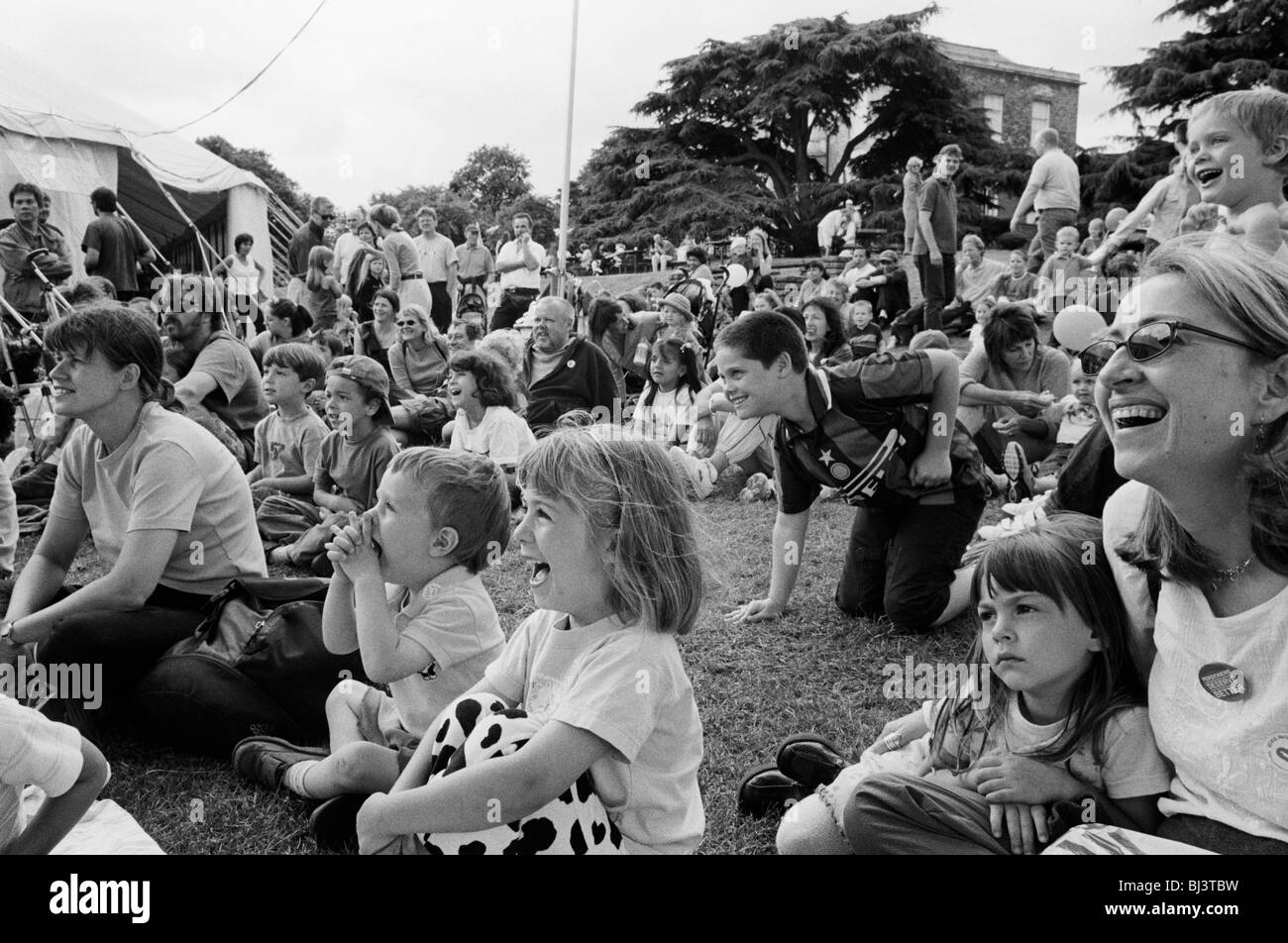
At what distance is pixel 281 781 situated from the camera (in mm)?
2836

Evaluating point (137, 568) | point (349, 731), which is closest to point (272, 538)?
point (137, 568)

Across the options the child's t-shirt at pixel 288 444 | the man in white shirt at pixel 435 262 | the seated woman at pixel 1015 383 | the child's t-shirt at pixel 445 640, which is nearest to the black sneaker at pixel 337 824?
the child's t-shirt at pixel 445 640

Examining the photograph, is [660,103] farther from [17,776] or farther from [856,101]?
[17,776]

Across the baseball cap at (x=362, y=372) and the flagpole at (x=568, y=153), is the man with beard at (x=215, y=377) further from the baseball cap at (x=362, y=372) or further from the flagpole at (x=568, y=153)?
the flagpole at (x=568, y=153)

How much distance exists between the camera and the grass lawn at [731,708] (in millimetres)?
2676

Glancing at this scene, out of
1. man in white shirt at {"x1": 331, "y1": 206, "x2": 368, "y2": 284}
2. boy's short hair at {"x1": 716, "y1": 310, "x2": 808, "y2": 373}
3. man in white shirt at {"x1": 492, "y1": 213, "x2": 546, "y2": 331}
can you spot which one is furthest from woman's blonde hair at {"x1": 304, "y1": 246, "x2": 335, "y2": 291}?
boy's short hair at {"x1": 716, "y1": 310, "x2": 808, "y2": 373}

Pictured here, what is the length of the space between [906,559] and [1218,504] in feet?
7.55

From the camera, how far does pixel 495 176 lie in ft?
178

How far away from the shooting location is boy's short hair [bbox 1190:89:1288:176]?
318cm

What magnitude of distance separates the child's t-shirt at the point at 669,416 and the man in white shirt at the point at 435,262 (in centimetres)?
455

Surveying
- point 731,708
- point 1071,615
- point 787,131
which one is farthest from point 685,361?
point 787,131

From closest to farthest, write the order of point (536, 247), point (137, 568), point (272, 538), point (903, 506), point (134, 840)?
point (134, 840), point (137, 568), point (903, 506), point (272, 538), point (536, 247)
